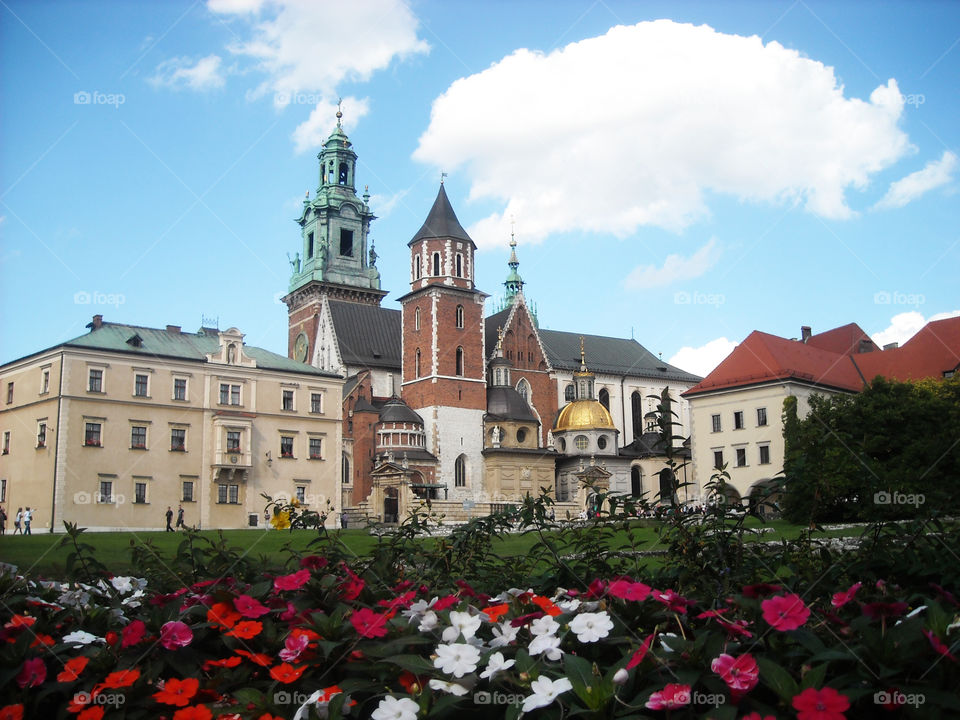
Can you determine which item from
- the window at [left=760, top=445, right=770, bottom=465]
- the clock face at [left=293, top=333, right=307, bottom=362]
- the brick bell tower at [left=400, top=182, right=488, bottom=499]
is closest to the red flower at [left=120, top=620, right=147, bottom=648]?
the window at [left=760, top=445, right=770, bottom=465]

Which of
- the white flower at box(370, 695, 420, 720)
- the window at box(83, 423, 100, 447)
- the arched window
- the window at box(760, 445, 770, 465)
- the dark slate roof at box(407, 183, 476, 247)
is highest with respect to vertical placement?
the dark slate roof at box(407, 183, 476, 247)

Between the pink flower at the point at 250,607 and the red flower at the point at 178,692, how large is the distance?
376mm

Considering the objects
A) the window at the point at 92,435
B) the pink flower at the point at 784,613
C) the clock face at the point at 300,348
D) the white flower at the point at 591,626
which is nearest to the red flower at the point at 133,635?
the white flower at the point at 591,626

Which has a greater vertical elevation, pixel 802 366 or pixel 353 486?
pixel 802 366

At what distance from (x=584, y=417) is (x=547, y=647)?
64.9m

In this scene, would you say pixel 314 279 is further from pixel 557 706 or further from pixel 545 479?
pixel 557 706

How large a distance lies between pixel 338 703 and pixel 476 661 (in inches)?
18.7

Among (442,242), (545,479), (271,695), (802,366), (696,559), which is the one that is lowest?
(271,695)

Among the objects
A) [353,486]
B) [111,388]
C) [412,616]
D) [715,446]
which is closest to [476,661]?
[412,616]

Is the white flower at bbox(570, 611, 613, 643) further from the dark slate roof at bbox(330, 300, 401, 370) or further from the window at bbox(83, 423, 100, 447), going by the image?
the dark slate roof at bbox(330, 300, 401, 370)

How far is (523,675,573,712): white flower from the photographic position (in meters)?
2.86

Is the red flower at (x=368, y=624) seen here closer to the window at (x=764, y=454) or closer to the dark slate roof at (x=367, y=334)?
the window at (x=764, y=454)

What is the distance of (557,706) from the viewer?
299 centimetres

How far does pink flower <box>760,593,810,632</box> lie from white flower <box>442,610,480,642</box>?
1.05m
